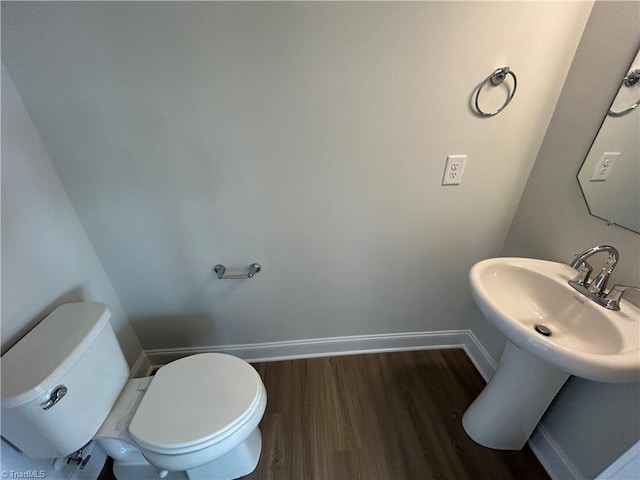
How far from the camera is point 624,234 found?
903 millimetres

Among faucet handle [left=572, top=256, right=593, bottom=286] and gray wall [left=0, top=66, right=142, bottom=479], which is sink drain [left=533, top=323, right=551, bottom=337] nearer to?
faucet handle [left=572, top=256, right=593, bottom=286]

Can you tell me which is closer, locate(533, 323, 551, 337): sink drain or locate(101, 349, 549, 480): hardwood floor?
locate(533, 323, 551, 337): sink drain

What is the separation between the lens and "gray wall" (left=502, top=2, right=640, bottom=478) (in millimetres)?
889

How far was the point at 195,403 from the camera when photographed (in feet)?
3.19

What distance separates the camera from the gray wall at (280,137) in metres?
0.92

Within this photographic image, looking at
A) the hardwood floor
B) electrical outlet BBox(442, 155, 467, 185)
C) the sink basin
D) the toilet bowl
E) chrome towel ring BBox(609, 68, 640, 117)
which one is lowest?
the hardwood floor

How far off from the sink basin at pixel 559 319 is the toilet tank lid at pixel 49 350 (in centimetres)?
130

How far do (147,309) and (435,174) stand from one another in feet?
4.99

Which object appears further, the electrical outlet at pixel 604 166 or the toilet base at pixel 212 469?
the toilet base at pixel 212 469

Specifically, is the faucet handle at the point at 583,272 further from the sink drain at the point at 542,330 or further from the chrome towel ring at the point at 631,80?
the chrome towel ring at the point at 631,80

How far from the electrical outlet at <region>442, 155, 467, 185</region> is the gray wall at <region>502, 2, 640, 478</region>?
33 cm

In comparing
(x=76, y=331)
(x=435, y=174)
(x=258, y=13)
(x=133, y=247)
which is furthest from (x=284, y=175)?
(x=76, y=331)

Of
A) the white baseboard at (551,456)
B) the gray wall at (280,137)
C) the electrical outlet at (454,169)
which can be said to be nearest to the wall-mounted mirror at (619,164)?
the gray wall at (280,137)

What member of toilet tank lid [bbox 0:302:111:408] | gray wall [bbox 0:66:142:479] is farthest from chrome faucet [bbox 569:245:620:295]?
gray wall [bbox 0:66:142:479]
